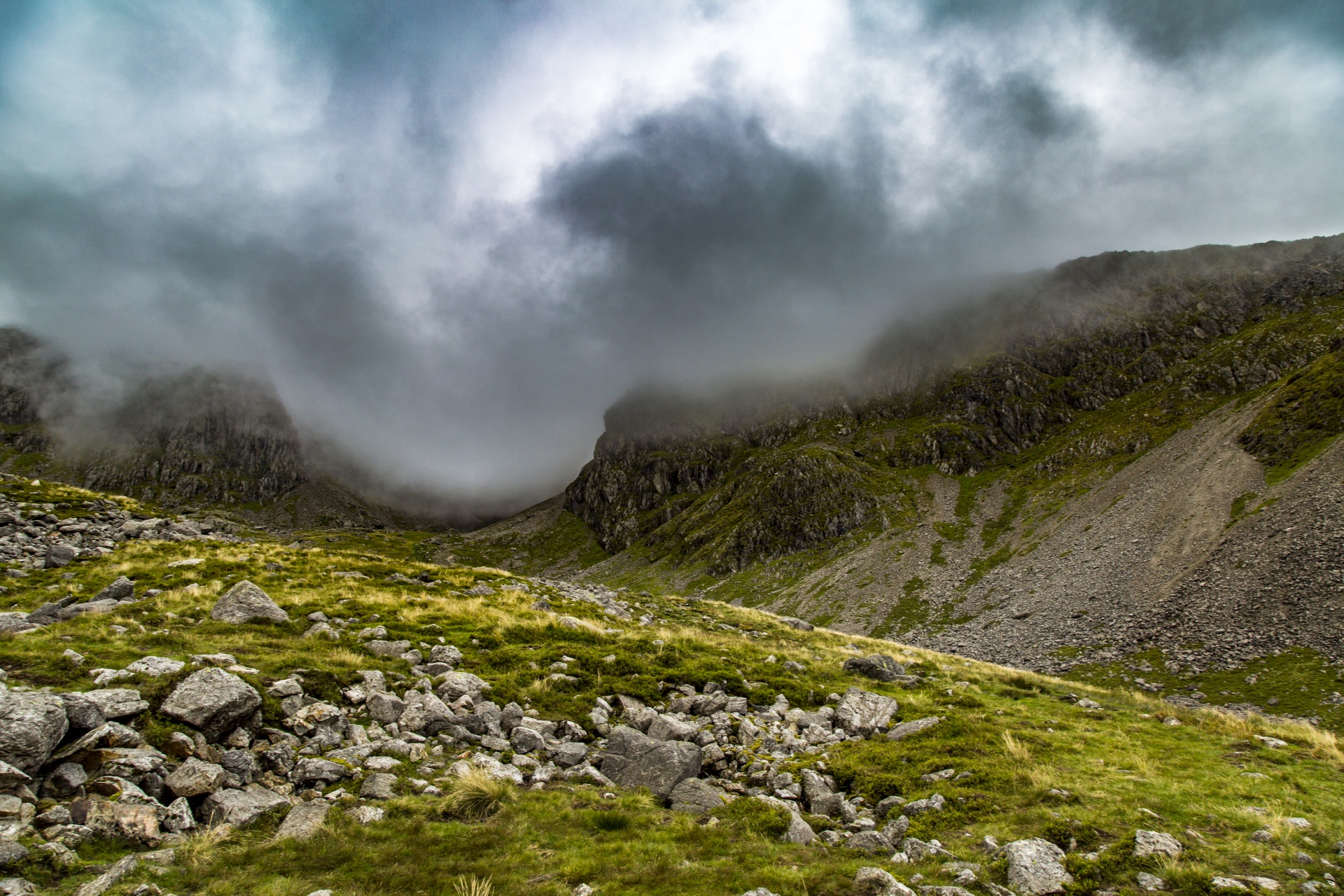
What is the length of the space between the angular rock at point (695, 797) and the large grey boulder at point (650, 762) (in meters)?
0.39

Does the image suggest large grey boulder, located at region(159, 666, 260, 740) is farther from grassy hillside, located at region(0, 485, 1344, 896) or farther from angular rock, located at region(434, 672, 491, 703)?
angular rock, located at region(434, 672, 491, 703)

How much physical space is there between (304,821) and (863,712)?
A: 692 inches

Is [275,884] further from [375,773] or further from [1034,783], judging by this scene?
[1034,783]

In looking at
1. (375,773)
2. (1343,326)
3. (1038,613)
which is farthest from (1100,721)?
(1343,326)

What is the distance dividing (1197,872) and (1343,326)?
798 feet

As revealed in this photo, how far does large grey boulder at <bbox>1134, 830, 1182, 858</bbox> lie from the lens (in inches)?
376

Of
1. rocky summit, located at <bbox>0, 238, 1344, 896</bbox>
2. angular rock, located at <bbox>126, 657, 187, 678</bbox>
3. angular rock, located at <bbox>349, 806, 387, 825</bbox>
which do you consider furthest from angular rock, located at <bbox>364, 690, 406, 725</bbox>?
angular rock, located at <bbox>126, 657, 187, 678</bbox>

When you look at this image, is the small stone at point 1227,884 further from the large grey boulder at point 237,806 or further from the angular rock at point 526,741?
the large grey boulder at point 237,806

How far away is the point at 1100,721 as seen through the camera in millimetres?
20719

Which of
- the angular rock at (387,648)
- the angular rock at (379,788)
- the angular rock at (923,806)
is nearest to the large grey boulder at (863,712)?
the angular rock at (923,806)

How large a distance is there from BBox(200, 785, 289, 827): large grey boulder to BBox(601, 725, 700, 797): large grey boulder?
753cm

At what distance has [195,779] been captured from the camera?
1023 centimetres

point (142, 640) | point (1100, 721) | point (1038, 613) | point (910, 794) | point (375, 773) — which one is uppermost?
point (142, 640)

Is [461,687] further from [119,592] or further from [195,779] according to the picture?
[119,592]
